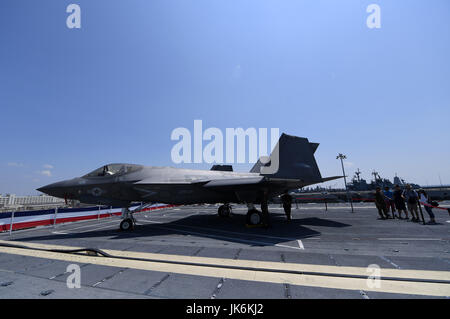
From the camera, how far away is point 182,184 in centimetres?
913

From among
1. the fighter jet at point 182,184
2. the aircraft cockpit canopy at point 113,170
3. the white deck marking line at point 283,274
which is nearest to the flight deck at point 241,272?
the white deck marking line at point 283,274

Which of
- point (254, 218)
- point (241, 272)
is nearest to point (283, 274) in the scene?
point (241, 272)

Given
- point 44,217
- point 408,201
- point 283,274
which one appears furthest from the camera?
point 44,217

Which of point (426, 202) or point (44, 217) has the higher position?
point (426, 202)

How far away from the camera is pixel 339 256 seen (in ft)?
13.8

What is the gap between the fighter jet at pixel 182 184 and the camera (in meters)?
8.22

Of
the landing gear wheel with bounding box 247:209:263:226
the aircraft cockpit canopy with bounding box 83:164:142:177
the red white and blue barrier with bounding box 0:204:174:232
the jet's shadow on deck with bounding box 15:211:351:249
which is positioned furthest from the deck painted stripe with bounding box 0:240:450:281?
the red white and blue barrier with bounding box 0:204:174:232

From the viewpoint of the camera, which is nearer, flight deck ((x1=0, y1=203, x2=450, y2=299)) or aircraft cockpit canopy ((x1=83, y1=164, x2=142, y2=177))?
flight deck ((x1=0, y1=203, x2=450, y2=299))

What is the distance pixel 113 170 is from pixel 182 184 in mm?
3431

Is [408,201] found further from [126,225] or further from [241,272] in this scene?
[126,225]

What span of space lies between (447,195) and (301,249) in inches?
2734

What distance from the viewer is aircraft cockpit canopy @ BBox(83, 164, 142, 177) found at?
8578 millimetres

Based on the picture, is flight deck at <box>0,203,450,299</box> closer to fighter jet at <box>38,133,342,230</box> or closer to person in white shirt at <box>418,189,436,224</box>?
fighter jet at <box>38,133,342,230</box>
